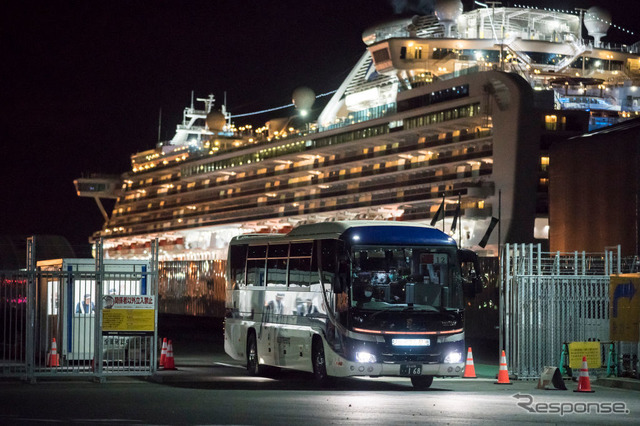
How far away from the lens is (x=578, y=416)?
46.3 feet

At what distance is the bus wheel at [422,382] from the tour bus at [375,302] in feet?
0.05

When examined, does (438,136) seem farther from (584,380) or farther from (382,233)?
(584,380)

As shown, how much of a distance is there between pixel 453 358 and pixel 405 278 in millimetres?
1492

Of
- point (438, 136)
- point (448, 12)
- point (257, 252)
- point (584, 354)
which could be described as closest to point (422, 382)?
point (584, 354)

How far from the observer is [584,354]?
19766mm

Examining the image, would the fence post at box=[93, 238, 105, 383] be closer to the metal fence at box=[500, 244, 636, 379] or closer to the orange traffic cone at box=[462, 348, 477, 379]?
the orange traffic cone at box=[462, 348, 477, 379]

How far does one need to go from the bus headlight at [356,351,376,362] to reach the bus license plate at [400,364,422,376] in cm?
47

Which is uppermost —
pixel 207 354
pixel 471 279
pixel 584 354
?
pixel 471 279

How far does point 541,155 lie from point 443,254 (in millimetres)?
58193

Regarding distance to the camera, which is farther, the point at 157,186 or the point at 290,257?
the point at 157,186

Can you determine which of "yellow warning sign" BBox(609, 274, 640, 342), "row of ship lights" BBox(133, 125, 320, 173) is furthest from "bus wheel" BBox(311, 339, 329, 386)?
"row of ship lights" BBox(133, 125, 320, 173)

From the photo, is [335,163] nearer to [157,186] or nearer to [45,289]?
[157,186]

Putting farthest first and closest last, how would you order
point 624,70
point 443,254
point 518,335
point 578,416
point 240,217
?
point 240,217
point 624,70
point 518,335
point 443,254
point 578,416

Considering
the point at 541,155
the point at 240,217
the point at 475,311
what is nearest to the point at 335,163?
the point at 240,217
